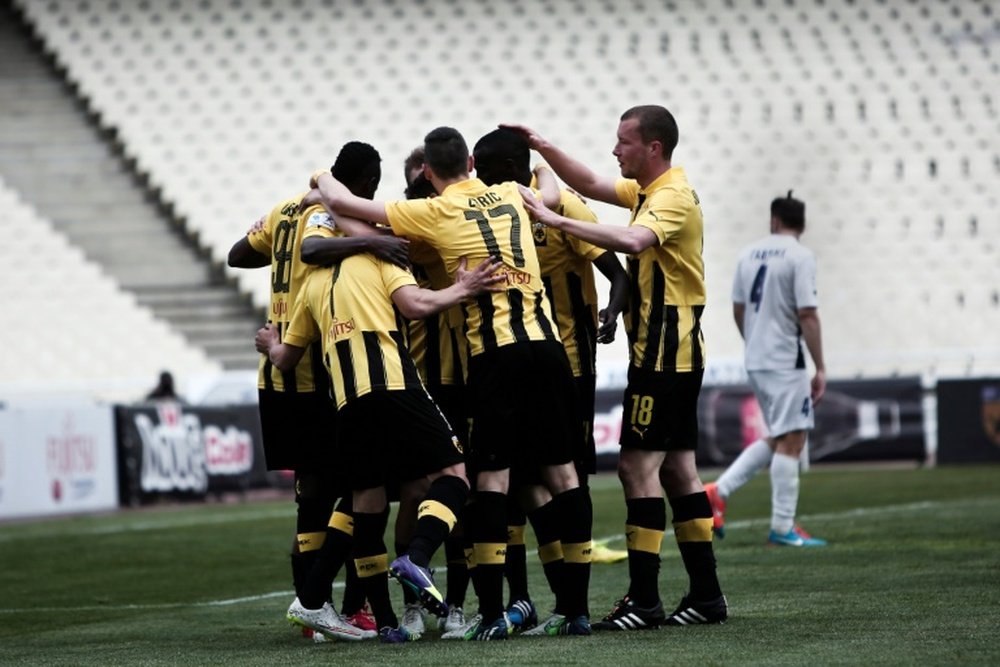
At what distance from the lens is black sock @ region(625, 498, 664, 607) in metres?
6.56

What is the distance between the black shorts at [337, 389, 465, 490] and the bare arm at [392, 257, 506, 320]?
0.31 metres

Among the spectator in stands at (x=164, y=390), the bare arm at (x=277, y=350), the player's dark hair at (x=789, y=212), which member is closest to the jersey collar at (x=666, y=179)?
the bare arm at (x=277, y=350)

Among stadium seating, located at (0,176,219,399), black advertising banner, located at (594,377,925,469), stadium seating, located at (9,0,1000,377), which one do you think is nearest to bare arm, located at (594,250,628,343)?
black advertising banner, located at (594,377,925,469)

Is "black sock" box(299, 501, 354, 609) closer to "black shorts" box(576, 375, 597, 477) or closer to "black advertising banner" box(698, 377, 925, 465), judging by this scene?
"black shorts" box(576, 375, 597, 477)

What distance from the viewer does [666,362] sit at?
662 centimetres

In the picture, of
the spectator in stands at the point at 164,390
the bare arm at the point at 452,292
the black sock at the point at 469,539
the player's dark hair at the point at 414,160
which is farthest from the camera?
the spectator in stands at the point at 164,390

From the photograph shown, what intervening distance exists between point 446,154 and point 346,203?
0.43 metres

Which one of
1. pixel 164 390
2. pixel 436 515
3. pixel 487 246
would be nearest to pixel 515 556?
pixel 436 515

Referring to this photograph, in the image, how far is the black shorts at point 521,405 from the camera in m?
6.28

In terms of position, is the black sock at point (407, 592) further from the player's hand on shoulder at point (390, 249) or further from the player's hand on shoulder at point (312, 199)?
the player's hand on shoulder at point (312, 199)

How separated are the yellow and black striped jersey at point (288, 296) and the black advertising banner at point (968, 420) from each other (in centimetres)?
1332

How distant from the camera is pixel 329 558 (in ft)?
21.5

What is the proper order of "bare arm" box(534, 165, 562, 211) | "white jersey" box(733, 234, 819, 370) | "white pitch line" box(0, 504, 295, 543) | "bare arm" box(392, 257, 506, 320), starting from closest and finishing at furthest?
"bare arm" box(392, 257, 506, 320) → "bare arm" box(534, 165, 562, 211) → "white jersey" box(733, 234, 819, 370) → "white pitch line" box(0, 504, 295, 543)

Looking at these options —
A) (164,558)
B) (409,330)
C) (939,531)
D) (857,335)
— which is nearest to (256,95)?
(857,335)
